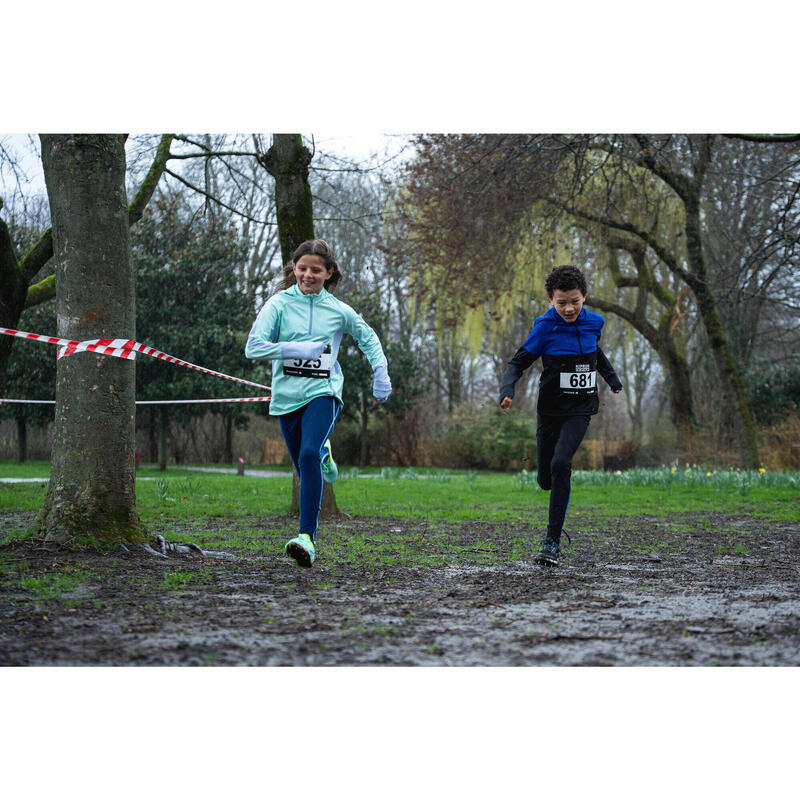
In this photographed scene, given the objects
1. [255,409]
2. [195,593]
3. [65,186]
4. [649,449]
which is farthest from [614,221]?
[195,593]

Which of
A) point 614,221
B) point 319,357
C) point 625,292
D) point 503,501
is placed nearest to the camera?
point 319,357

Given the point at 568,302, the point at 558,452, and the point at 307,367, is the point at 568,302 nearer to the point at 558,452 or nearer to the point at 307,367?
the point at 558,452

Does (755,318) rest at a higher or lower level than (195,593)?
higher

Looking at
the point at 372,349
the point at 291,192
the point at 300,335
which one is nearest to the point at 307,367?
the point at 300,335

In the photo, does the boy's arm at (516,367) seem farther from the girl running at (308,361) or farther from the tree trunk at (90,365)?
the tree trunk at (90,365)

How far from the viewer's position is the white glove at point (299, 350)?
480cm

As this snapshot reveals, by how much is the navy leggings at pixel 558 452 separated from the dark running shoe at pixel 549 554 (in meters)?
0.05

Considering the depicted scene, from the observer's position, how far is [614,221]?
16.0m

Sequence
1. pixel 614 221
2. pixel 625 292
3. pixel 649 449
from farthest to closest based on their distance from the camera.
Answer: pixel 625 292 < pixel 649 449 < pixel 614 221

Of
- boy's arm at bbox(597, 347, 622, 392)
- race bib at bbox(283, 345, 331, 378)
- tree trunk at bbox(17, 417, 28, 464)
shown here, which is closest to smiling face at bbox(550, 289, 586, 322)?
boy's arm at bbox(597, 347, 622, 392)

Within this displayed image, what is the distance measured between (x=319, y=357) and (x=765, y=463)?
46.8 feet

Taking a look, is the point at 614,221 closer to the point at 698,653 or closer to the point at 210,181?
the point at 210,181

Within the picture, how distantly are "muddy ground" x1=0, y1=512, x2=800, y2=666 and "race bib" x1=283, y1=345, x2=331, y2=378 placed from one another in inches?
43.9

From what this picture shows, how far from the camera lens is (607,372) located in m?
5.52
